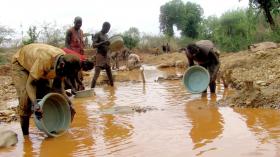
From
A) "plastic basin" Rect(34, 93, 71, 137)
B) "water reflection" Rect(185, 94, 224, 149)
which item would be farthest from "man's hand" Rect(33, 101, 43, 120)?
"water reflection" Rect(185, 94, 224, 149)

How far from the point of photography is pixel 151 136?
604 cm

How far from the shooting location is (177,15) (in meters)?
41.9

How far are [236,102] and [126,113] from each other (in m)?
1.82

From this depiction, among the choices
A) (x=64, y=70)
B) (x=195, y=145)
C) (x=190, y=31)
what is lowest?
(x=195, y=145)

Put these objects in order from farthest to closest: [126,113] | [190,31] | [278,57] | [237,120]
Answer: [190,31] < [278,57] < [126,113] < [237,120]

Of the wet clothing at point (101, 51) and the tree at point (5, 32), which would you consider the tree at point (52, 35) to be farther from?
the wet clothing at point (101, 51)

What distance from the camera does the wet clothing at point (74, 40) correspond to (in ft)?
35.7

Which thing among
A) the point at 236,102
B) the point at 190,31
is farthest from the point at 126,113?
the point at 190,31

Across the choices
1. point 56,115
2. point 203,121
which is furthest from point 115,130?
point 203,121

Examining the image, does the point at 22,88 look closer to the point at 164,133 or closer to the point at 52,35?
the point at 164,133

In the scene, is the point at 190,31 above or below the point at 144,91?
above

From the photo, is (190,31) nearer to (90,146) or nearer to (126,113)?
(126,113)

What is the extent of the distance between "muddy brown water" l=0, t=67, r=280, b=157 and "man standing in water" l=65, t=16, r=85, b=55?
2.10m

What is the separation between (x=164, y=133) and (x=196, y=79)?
4.08 m
